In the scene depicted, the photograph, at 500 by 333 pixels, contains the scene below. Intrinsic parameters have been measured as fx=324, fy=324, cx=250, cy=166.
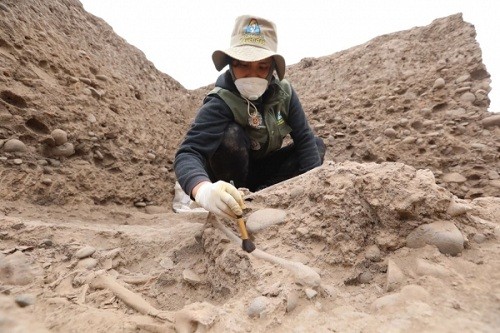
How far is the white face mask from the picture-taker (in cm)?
178

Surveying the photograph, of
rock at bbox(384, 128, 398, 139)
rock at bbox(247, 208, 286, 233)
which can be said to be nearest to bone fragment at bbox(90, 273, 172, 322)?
rock at bbox(247, 208, 286, 233)

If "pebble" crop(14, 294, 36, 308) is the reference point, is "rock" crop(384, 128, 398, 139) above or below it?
above

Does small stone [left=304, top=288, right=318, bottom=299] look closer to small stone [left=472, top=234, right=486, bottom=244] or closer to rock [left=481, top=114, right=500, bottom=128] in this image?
→ small stone [left=472, top=234, right=486, bottom=244]

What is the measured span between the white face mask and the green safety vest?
0.16 ft

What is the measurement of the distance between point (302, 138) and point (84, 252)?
1.46 metres

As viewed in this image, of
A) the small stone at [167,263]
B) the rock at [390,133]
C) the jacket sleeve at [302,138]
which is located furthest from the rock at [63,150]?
the rock at [390,133]

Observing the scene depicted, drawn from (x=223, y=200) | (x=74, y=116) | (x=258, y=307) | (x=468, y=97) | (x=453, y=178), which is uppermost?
(x=74, y=116)

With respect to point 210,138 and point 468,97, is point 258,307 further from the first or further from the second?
point 468,97

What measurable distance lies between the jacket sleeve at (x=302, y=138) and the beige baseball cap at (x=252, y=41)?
36 cm

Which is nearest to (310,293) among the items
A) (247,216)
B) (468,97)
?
(247,216)

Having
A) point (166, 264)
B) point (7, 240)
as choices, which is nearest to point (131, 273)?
point (166, 264)

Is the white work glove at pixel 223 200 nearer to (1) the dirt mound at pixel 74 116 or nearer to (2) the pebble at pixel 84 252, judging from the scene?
(2) the pebble at pixel 84 252

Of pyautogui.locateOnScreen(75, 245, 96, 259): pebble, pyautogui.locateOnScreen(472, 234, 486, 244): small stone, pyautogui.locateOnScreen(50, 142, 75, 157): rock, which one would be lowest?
pyautogui.locateOnScreen(75, 245, 96, 259): pebble

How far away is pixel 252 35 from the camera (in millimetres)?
1756
